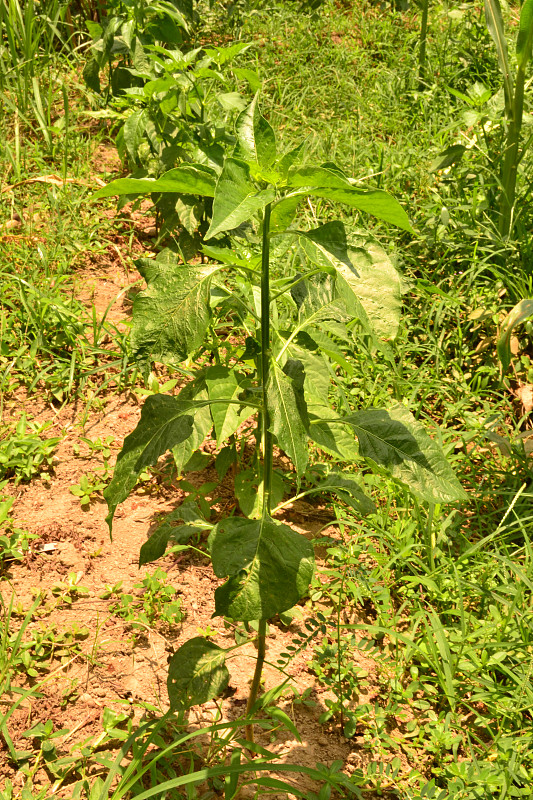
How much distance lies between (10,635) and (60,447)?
83cm

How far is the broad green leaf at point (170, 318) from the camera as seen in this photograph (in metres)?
1.38

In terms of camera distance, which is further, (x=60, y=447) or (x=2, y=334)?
(x=2, y=334)

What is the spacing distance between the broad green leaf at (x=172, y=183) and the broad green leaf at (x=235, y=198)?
0.20ft

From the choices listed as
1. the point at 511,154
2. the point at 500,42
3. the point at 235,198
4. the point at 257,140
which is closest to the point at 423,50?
the point at 500,42

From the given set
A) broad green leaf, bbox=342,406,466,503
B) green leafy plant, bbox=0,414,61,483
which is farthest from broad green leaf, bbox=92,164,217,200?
green leafy plant, bbox=0,414,61,483

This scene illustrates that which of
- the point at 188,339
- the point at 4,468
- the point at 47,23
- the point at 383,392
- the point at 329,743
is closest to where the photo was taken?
the point at 188,339

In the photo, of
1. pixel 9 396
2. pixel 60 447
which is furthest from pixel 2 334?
pixel 60 447

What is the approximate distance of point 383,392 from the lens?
3.01 metres

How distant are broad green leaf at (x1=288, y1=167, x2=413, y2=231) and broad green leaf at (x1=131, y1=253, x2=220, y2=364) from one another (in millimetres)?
287

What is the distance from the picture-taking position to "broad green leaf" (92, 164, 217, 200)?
129 centimetres

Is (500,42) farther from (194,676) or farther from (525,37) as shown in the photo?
(194,676)

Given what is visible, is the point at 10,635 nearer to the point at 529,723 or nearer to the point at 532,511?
the point at 529,723

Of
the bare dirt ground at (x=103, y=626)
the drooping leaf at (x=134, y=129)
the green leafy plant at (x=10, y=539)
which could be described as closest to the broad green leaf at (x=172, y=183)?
the bare dirt ground at (x=103, y=626)

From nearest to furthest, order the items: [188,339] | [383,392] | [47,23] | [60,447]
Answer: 1. [188,339]
2. [60,447]
3. [383,392]
4. [47,23]
